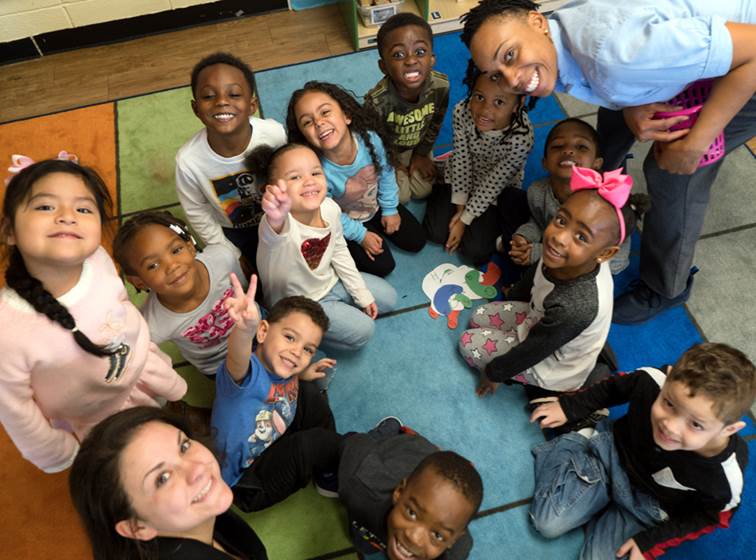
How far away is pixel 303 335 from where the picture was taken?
1751 millimetres

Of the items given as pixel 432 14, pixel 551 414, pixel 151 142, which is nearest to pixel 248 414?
pixel 551 414

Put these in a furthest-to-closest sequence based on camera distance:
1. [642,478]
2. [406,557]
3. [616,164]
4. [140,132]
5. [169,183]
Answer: [140,132] < [169,183] < [616,164] < [642,478] < [406,557]

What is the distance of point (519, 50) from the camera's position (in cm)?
160

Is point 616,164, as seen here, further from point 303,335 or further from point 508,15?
point 303,335

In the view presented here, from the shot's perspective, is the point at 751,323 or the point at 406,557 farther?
the point at 751,323

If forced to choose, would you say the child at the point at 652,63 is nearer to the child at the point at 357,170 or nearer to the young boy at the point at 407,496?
the child at the point at 357,170

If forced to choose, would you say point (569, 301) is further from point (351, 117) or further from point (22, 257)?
point (22, 257)

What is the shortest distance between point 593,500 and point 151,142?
258cm

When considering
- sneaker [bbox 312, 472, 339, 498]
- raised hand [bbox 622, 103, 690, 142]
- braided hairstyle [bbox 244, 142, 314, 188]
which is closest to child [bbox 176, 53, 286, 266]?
braided hairstyle [bbox 244, 142, 314, 188]

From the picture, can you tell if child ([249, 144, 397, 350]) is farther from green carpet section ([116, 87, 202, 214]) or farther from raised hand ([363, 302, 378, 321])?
green carpet section ([116, 87, 202, 214])

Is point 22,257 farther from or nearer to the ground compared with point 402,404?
farther from the ground

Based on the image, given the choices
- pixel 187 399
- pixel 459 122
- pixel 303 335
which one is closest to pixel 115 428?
pixel 303 335

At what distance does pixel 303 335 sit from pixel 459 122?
3.60 ft

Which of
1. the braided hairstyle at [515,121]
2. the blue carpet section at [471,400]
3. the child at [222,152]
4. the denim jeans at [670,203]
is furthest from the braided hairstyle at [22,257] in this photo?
the denim jeans at [670,203]
